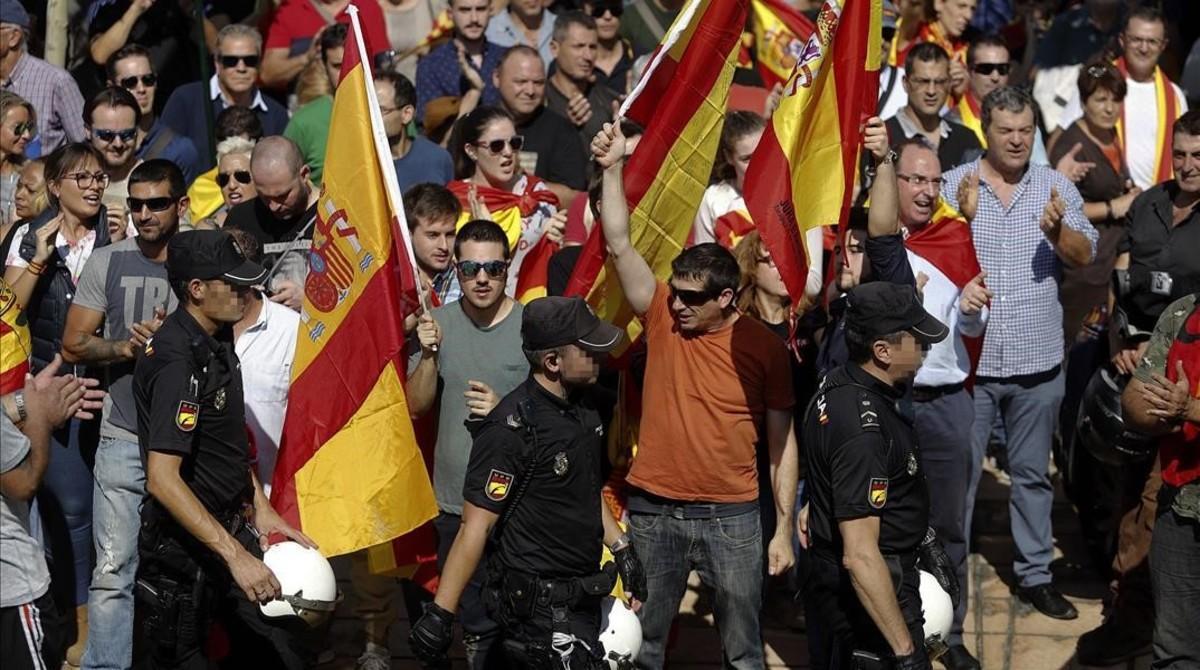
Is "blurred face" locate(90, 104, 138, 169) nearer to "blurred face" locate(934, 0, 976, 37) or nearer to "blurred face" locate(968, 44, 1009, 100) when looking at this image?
"blurred face" locate(968, 44, 1009, 100)

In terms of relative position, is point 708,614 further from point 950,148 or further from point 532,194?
point 950,148

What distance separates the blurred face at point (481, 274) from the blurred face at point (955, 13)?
5.11 m

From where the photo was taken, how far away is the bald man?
8.27 m

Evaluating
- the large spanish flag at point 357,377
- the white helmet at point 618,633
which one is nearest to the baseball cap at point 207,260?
the large spanish flag at point 357,377

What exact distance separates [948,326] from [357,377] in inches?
105

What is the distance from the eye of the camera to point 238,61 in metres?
10.4

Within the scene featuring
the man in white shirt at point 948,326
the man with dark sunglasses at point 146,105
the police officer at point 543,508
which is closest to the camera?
the police officer at point 543,508

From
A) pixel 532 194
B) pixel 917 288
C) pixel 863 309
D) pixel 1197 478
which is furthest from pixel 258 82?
pixel 1197 478

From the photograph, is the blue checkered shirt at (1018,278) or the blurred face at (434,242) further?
the blue checkered shirt at (1018,278)

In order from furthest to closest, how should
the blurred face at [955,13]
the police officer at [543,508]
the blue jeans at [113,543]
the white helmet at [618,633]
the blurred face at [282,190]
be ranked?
1. the blurred face at [955,13]
2. the blurred face at [282,190]
3. the blue jeans at [113,543]
4. the white helmet at [618,633]
5. the police officer at [543,508]

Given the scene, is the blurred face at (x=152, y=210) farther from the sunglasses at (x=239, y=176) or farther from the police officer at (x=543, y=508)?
the police officer at (x=543, y=508)

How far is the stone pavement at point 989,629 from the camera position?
845 centimetres

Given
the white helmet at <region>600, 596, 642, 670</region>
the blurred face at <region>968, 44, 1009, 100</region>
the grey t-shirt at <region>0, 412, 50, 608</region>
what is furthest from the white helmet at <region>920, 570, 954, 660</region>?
the blurred face at <region>968, 44, 1009, 100</region>

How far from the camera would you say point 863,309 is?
661 centimetres
